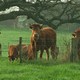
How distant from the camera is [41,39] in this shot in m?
16.5

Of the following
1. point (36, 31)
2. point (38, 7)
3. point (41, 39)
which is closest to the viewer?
point (36, 31)

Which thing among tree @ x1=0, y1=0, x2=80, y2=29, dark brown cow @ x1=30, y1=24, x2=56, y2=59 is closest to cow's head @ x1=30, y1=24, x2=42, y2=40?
dark brown cow @ x1=30, y1=24, x2=56, y2=59

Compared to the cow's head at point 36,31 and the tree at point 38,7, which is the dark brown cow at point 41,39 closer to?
the cow's head at point 36,31

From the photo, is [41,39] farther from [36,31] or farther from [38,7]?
[38,7]

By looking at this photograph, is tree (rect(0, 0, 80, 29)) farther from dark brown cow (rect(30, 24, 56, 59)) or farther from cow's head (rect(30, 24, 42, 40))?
cow's head (rect(30, 24, 42, 40))

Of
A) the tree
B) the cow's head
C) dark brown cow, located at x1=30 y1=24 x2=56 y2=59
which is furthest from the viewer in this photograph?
the tree

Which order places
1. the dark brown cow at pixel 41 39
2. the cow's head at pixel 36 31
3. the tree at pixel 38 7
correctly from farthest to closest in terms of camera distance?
the tree at pixel 38 7 < the dark brown cow at pixel 41 39 < the cow's head at pixel 36 31

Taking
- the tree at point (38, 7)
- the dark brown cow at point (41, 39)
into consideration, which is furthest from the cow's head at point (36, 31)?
the tree at point (38, 7)

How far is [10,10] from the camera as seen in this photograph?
24297 mm

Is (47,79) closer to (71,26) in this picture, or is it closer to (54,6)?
(54,6)

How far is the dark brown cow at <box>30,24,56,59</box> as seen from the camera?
52.8 ft

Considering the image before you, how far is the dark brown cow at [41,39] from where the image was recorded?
16094mm


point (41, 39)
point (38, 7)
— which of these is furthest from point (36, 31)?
point (38, 7)

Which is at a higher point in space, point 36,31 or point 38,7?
point 38,7
